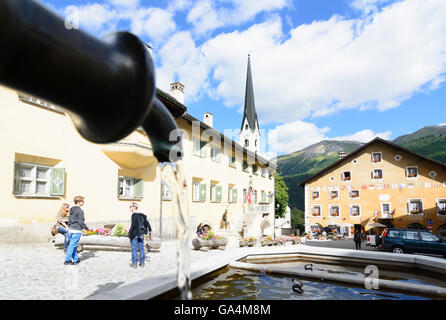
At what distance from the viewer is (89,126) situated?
3.97 ft

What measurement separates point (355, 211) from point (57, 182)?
3331cm

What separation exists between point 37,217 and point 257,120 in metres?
60.3

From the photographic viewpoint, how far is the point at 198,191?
23.7 m

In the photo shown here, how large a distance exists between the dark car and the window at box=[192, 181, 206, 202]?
1244 centimetres

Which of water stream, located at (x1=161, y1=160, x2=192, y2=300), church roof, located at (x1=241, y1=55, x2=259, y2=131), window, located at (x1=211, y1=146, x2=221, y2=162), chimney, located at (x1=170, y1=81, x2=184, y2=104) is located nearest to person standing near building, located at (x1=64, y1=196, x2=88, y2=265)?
water stream, located at (x1=161, y1=160, x2=192, y2=300)

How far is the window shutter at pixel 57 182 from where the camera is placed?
12.7 metres

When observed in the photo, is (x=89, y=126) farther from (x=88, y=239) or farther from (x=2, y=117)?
(x=2, y=117)

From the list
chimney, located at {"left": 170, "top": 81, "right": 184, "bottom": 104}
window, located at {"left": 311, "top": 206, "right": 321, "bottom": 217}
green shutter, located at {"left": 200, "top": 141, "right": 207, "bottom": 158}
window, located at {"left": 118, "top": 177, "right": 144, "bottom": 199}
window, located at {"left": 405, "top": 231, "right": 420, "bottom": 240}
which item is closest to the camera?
window, located at {"left": 405, "top": 231, "right": 420, "bottom": 240}

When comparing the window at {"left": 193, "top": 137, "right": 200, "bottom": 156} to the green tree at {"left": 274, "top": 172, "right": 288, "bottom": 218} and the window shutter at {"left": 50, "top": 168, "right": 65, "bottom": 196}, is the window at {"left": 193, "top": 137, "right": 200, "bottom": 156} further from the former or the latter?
the green tree at {"left": 274, "top": 172, "right": 288, "bottom": 218}

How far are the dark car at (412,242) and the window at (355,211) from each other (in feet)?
68.0

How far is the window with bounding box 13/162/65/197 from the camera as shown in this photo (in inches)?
455
